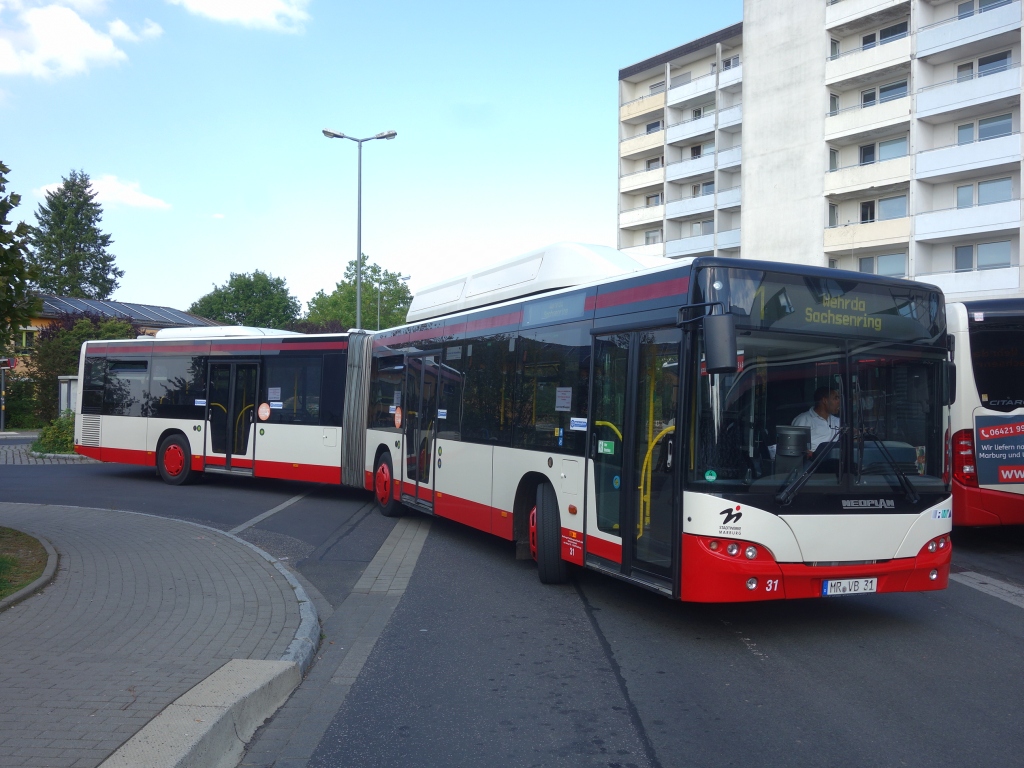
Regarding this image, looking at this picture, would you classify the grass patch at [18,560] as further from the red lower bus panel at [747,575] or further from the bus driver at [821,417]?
the bus driver at [821,417]

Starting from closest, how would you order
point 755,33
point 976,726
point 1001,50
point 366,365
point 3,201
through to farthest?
point 976,726, point 3,201, point 366,365, point 1001,50, point 755,33

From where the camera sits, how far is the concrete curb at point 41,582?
739 centimetres

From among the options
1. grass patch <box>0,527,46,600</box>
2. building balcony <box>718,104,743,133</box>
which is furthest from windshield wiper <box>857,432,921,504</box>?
building balcony <box>718,104,743,133</box>

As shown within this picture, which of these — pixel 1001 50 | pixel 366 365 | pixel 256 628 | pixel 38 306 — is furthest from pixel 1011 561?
pixel 1001 50

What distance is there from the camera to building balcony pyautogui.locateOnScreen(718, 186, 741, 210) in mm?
55594

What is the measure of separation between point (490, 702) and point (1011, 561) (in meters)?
8.18

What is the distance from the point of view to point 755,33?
1965 inches

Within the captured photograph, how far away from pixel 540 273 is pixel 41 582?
5.73 meters

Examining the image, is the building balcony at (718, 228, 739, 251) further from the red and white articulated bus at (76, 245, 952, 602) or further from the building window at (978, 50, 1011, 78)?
the red and white articulated bus at (76, 245, 952, 602)

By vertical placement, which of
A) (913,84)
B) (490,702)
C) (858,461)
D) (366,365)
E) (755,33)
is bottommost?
(490,702)

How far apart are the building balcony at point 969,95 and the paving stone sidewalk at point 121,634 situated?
1561 inches

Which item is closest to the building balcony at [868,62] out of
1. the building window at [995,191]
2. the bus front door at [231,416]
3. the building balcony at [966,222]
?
the building window at [995,191]

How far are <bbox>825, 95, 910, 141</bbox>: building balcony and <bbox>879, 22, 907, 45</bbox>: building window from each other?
9.43 ft

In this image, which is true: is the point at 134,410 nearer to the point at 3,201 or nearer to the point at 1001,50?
the point at 3,201
